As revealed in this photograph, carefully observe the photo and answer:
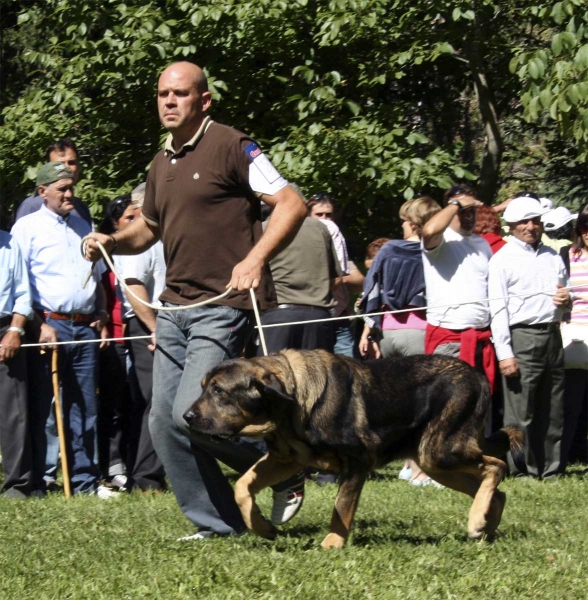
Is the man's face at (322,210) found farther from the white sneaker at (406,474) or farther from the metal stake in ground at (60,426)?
the metal stake in ground at (60,426)

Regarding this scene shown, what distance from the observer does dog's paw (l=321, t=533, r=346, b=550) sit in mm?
5426

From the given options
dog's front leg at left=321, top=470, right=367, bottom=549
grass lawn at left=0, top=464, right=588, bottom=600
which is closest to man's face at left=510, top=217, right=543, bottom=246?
grass lawn at left=0, top=464, right=588, bottom=600

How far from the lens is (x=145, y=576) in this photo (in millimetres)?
4844

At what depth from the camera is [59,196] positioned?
8.23 m

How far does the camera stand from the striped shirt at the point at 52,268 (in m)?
8.16

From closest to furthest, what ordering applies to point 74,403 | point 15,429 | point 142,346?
point 15,429, point 74,403, point 142,346

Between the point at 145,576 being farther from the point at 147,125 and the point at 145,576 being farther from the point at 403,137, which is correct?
the point at 147,125

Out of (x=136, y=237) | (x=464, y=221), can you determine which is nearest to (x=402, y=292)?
(x=464, y=221)

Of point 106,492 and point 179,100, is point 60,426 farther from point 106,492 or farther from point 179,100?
point 179,100

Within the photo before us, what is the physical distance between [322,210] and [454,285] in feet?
4.75

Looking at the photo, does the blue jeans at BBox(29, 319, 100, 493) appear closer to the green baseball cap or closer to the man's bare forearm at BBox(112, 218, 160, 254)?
the green baseball cap

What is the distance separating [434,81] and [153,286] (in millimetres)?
6818

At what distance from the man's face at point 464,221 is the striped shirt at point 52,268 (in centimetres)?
296

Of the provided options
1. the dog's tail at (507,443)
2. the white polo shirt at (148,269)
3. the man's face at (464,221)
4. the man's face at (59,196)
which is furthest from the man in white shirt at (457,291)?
the man's face at (59,196)
